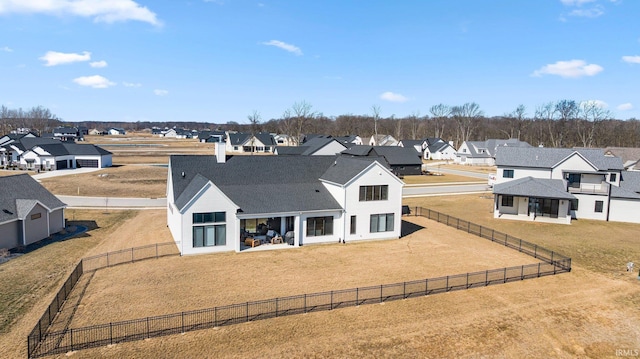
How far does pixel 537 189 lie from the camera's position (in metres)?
41.9

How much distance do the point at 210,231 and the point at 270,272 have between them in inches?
243

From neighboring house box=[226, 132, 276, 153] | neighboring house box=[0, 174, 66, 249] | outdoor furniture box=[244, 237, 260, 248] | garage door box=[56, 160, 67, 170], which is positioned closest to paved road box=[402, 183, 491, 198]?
outdoor furniture box=[244, 237, 260, 248]

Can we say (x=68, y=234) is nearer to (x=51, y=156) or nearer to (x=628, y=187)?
(x=51, y=156)

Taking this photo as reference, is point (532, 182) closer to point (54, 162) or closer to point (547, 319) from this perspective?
point (547, 319)

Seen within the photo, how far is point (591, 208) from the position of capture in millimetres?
43500

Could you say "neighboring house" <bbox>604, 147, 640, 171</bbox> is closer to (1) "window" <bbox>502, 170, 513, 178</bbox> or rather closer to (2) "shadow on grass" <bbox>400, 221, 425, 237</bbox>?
(1) "window" <bbox>502, 170, 513, 178</bbox>

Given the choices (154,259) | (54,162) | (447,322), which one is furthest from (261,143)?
(447,322)

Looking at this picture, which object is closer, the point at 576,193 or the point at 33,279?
the point at 33,279

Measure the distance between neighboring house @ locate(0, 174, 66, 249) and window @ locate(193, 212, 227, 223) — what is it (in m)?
13.0

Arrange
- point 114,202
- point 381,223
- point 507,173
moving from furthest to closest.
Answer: point 507,173
point 114,202
point 381,223

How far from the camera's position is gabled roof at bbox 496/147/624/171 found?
45.0 m

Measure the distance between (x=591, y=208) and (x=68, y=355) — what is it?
1875 inches

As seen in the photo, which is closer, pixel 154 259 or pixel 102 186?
pixel 154 259

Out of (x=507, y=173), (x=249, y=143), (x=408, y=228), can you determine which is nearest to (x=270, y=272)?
(x=408, y=228)
